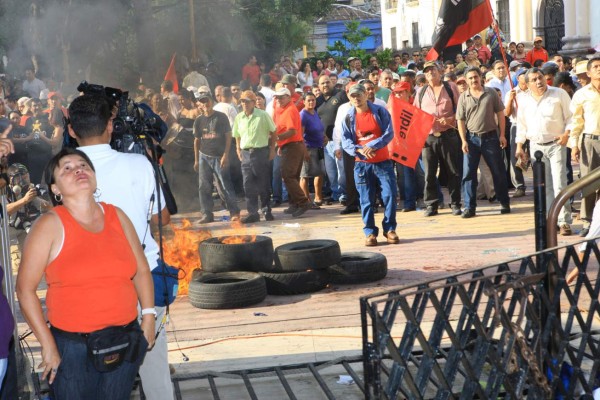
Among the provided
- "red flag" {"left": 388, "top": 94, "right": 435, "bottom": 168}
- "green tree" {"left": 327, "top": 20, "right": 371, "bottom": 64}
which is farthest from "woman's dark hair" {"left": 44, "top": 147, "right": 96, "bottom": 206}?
"green tree" {"left": 327, "top": 20, "right": 371, "bottom": 64}

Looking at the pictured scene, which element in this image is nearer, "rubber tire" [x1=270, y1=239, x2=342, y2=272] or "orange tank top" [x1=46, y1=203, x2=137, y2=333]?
"orange tank top" [x1=46, y1=203, x2=137, y2=333]

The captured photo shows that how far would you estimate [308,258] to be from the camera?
360 inches

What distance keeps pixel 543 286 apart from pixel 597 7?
1473cm

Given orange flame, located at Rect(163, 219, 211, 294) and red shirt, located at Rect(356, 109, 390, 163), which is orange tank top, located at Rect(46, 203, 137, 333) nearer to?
orange flame, located at Rect(163, 219, 211, 294)

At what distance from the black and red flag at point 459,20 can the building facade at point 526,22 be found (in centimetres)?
416

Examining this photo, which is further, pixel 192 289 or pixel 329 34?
pixel 329 34

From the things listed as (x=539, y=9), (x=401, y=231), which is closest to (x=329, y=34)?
(x=539, y=9)

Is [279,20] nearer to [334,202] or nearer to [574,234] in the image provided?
[334,202]

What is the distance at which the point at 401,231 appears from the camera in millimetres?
12227

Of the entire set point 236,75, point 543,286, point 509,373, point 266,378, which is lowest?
point 266,378

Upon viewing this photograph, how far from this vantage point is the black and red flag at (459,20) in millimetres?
13797

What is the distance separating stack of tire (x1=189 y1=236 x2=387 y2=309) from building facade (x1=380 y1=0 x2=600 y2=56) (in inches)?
395

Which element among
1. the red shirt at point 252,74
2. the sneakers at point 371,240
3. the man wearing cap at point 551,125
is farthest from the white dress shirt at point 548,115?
the red shirt at point 252,74

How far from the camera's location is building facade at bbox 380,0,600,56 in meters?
31.2
